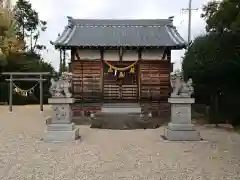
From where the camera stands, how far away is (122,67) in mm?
18594

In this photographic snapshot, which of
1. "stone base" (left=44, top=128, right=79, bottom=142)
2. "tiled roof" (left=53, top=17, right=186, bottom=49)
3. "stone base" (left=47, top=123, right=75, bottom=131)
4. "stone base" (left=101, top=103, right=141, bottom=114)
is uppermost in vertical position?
"tiled roof" (left=53, top=17, right=186, bottom=49)

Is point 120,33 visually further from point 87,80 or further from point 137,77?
point 87,80

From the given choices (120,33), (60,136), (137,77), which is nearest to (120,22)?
(120,33)

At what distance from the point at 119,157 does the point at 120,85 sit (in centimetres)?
1144

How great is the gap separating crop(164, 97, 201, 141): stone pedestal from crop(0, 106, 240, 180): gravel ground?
41 centimetres

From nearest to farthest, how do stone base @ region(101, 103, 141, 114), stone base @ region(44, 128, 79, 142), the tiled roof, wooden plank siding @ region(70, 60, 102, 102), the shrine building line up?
1. stone base @ region(44, 128, 79, 142)
2. stone base @ region(101, 103, 141, 114)
3. the tiled roof
4. the shrine building
5. wooden plank siding @ region(70, 60, 102, 102)

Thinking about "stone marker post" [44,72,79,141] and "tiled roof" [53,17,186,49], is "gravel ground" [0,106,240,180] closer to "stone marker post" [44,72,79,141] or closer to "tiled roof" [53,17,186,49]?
"stone marker post" [44,72,79,141]

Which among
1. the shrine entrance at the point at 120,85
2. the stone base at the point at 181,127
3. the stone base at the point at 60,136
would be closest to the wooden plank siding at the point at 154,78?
the shrine entrance at the point at 120,85

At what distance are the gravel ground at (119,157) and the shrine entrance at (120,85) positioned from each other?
23.2 feet

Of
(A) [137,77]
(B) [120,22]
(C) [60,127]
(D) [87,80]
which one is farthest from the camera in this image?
(B) [120,22]

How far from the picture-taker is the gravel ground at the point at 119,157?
6.35 metres

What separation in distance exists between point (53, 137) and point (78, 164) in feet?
10.9

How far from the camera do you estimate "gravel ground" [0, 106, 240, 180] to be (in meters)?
6.35

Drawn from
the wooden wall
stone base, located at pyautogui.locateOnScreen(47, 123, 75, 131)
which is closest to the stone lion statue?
stone base, located at pyautogui.locateOnScreen(47, 123, 75, 131)
